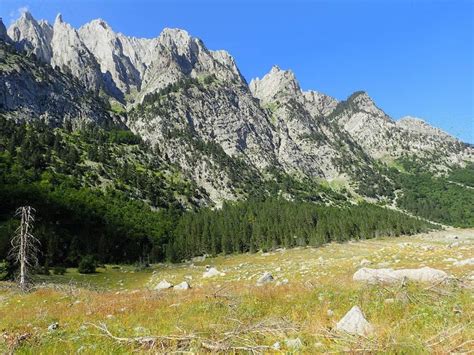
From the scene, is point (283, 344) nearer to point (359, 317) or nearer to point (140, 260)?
point (359, 317)

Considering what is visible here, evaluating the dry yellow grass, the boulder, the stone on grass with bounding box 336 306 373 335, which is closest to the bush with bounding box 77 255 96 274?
the dry yellow grass

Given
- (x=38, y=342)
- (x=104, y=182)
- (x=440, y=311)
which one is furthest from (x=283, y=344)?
(x=104, y=182)

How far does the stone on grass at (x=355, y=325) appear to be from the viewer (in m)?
7.68

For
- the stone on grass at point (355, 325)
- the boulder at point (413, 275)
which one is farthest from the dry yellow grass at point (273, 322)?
the boulder at point (413, 275)

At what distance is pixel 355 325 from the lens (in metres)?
7.96

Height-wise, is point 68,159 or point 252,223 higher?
point 68,159

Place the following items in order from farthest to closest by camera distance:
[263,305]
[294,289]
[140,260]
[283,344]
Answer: [140,260] → [294,289] → [263,305] → [283,344]

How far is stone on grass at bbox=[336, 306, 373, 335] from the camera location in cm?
768

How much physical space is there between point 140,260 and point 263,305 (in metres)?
85.5

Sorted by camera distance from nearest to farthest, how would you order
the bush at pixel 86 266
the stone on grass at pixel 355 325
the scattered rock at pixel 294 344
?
the scattered rock at pixel 294 344 → the stone on grass at pixel 355 325 → the bush at pixel 86 266

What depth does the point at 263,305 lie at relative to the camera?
12680 millimetres

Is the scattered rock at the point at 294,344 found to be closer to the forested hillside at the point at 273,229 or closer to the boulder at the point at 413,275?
the boulder at the point at 413,275

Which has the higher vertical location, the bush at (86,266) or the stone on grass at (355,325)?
the stone on grass at (355,325)

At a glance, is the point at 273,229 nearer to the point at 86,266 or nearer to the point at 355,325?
the point at 86,266
